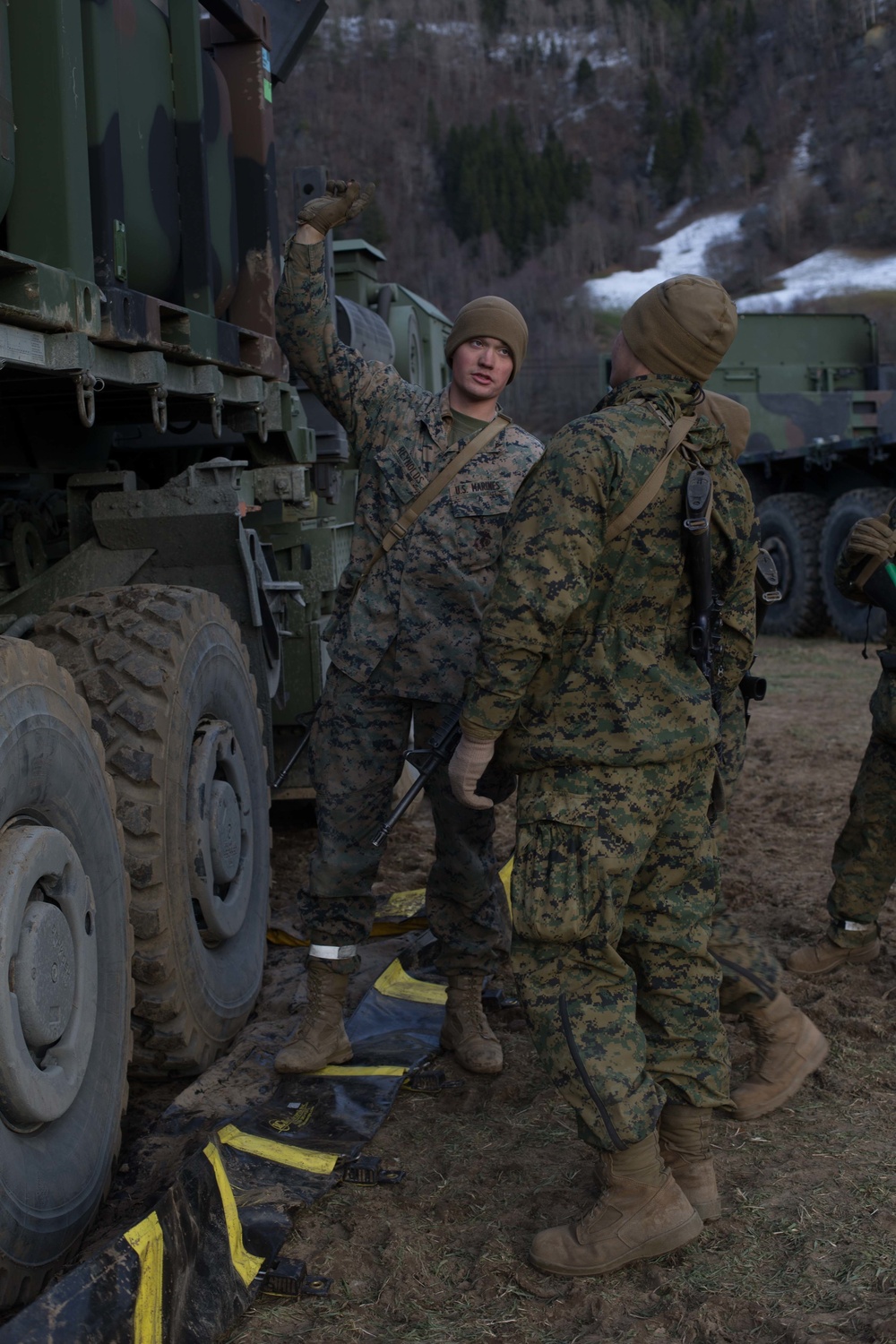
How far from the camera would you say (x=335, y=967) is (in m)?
3.36

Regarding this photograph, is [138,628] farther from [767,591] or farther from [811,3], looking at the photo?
[811,3]

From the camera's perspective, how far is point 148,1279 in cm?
211

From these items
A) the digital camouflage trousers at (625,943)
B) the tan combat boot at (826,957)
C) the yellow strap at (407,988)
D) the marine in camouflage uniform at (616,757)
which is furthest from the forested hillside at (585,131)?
the digital camouflage trousers at (625,943)

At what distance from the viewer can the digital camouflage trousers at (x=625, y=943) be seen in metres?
2.50

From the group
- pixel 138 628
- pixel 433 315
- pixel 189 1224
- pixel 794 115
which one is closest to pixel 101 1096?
pixel 189 1224

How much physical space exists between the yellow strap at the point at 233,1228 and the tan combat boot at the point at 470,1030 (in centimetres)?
99

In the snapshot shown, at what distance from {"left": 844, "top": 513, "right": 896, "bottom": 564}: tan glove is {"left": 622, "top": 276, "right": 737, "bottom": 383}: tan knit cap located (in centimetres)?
137

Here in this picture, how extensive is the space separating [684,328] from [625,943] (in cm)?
118

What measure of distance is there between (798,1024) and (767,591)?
1072 mm

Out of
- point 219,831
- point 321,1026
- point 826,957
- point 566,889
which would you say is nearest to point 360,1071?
point 321,1026

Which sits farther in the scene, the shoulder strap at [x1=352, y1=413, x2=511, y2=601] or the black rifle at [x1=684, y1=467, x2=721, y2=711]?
the shoulder strap at [x1=352, y1=413, x2=511, y2=601]

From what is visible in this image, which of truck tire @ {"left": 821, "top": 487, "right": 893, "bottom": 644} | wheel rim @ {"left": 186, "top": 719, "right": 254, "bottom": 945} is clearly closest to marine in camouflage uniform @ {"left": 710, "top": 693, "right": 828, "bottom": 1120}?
wheel rim @ {"left": 186, "top": 719, "right": 254, "bottom": 945}

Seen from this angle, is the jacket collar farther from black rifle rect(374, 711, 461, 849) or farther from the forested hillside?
the forested hillside

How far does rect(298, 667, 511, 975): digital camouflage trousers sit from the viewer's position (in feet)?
10.8
